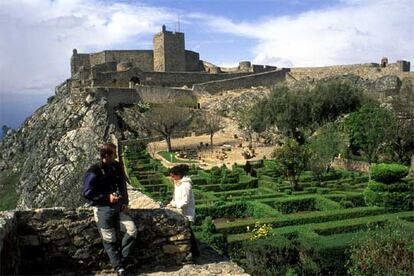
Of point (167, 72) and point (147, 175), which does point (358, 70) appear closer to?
point (167, 72)

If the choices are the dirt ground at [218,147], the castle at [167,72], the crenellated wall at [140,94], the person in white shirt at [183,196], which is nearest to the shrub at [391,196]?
the person in white shirt at [183,196]

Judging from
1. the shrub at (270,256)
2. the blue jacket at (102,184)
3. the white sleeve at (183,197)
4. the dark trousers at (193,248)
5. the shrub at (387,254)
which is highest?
the blue jacket at (102,184)

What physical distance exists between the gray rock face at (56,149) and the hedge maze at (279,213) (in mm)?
8026

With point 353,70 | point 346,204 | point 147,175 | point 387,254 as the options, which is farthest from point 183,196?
point 353,70

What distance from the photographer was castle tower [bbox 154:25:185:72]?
58.5 m

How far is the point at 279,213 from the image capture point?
16984 millimetres

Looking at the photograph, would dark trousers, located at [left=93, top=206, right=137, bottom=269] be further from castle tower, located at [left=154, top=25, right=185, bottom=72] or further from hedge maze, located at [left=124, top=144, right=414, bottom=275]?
castle tower, located at [left=154, top=25, right=185, bottom=72]

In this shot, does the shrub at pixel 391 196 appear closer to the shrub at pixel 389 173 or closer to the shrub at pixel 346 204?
the shrub at pixel 389 173

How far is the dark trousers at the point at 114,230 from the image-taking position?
6132 millimetres

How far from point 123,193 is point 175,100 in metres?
45.1

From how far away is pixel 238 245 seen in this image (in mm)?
14062

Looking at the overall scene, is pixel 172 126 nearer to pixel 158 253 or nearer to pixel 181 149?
pixel 181 149

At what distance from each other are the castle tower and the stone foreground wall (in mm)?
53385

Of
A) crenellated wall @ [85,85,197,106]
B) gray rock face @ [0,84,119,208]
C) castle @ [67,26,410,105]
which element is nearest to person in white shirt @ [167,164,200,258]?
gray rock face @ [0,84,119,208]
